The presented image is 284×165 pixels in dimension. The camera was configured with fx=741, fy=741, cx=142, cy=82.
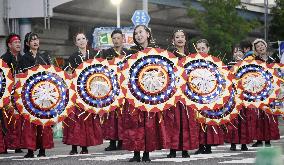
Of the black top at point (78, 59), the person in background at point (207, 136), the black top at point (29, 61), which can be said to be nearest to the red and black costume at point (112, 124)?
the black top at point (78, 59)

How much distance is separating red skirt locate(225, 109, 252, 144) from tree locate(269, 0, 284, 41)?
113 feet

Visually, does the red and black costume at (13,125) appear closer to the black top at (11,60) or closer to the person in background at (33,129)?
the black top at (11,60)

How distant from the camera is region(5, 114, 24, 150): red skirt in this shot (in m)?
10.4

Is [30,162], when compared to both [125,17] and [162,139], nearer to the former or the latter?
[162,139]

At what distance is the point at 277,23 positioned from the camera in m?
46.6

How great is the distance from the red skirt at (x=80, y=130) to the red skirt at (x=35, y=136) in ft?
1.78

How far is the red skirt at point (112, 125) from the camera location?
12.0 metres

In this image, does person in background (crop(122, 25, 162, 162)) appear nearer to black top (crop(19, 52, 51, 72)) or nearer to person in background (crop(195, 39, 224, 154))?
person in background (crop(195, 39, 224, 154))

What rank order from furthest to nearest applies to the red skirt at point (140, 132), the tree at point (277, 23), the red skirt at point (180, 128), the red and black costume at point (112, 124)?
the tree at point (277, 23) → the red and black costume at point (112, 124) → the red skirt at point (180, 128) → the red skirt at point (140, 132)

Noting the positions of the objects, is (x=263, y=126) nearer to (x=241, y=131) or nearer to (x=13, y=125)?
(x=241, y=131)

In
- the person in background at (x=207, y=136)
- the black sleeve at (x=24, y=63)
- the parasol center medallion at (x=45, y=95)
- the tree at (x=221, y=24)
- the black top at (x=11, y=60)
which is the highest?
the tree at (x=221, y=24)

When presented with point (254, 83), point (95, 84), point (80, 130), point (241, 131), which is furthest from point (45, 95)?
point (254, 83)

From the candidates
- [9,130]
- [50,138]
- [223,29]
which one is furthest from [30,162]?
[223,29]

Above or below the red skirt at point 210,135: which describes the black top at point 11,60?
above
